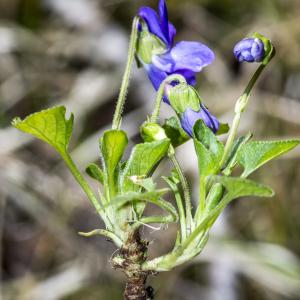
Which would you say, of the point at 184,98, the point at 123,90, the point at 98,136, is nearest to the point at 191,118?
the point at 184,98

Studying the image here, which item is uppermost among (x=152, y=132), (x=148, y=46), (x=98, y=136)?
(x=148, y=46)

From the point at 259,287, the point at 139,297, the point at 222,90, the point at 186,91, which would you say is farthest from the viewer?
the point at 222,90

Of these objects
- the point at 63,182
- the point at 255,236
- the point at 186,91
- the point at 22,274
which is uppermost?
the point at 186,91

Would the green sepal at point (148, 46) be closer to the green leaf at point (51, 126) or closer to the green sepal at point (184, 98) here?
the green sepal at point (184, 98)

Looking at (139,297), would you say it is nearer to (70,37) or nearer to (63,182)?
(63,182)

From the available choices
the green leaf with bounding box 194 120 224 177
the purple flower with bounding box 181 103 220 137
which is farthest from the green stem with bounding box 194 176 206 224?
the purple flower with bounding box 181 103 220 137

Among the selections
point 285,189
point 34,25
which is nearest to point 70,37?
point 34,25

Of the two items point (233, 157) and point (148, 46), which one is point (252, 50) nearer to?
point (233, 157)

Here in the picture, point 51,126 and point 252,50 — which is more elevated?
point 252,50
